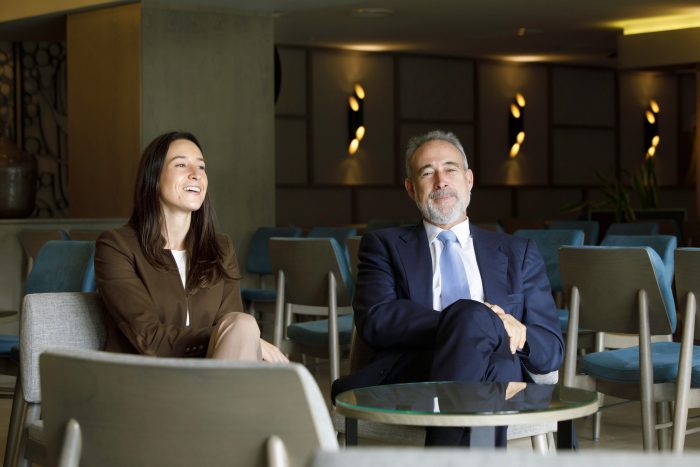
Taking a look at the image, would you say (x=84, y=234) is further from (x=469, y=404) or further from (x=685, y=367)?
(x=469, y=404)

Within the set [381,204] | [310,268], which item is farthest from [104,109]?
[381,204]

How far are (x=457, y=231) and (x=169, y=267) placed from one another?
0.77 meters

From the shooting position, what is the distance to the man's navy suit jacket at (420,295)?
8.98 ft

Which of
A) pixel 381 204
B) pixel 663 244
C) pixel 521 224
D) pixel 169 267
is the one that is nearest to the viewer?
pixel 169 267


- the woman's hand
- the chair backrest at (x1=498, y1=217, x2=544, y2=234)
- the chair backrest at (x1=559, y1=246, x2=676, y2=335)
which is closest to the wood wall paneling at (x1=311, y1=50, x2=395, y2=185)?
the chair backrest at (x1=498, y1=217, x2=544, y2=234)

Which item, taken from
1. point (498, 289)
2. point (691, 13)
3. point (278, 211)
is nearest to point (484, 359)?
point (498, 289)

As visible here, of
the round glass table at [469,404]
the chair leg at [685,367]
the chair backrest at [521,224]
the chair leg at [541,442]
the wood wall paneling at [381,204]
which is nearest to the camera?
the round glass table at [469,404]

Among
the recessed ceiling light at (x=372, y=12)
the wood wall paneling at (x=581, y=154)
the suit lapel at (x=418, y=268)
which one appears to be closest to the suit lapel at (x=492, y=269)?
the suit lapel at (x=418, y=268)

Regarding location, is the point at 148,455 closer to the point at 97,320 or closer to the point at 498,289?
the point at 97,320

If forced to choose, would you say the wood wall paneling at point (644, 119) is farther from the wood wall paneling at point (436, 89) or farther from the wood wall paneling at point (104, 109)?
the wood wall paneling at point (104, 109)

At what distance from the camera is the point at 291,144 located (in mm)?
11562

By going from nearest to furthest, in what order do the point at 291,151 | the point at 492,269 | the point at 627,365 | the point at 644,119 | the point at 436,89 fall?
the point at 492,269 < the point at 627,365 < the point at 291,151 < the point at 436,89 < the point at 644,119

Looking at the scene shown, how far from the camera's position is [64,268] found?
414cm

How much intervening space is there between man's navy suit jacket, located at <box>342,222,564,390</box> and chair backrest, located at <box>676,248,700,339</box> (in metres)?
0.72
